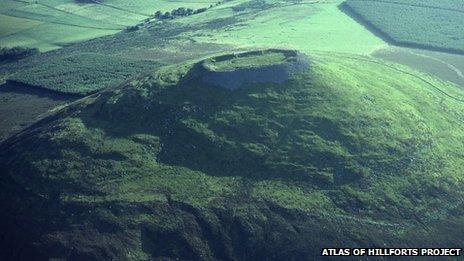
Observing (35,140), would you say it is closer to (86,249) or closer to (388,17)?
(86,249)

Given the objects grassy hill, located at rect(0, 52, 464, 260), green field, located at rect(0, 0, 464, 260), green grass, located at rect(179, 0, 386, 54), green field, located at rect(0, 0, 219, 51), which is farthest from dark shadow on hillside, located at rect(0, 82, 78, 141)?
green grass, located at rect(179, 0, 386, 54)

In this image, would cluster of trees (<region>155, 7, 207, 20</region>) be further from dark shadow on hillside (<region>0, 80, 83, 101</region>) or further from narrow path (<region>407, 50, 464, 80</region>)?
narrow path (<region>407, 50, 464, 80</region>)

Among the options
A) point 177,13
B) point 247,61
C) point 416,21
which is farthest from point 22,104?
point 416,21

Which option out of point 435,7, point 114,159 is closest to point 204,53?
point 114,159

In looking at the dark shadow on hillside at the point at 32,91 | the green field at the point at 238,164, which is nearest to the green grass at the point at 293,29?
the green field at the point at 238,164

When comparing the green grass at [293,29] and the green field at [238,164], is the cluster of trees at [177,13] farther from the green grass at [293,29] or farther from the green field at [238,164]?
the green field at [238,164]

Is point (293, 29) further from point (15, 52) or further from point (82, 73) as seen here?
point (15, 52)
